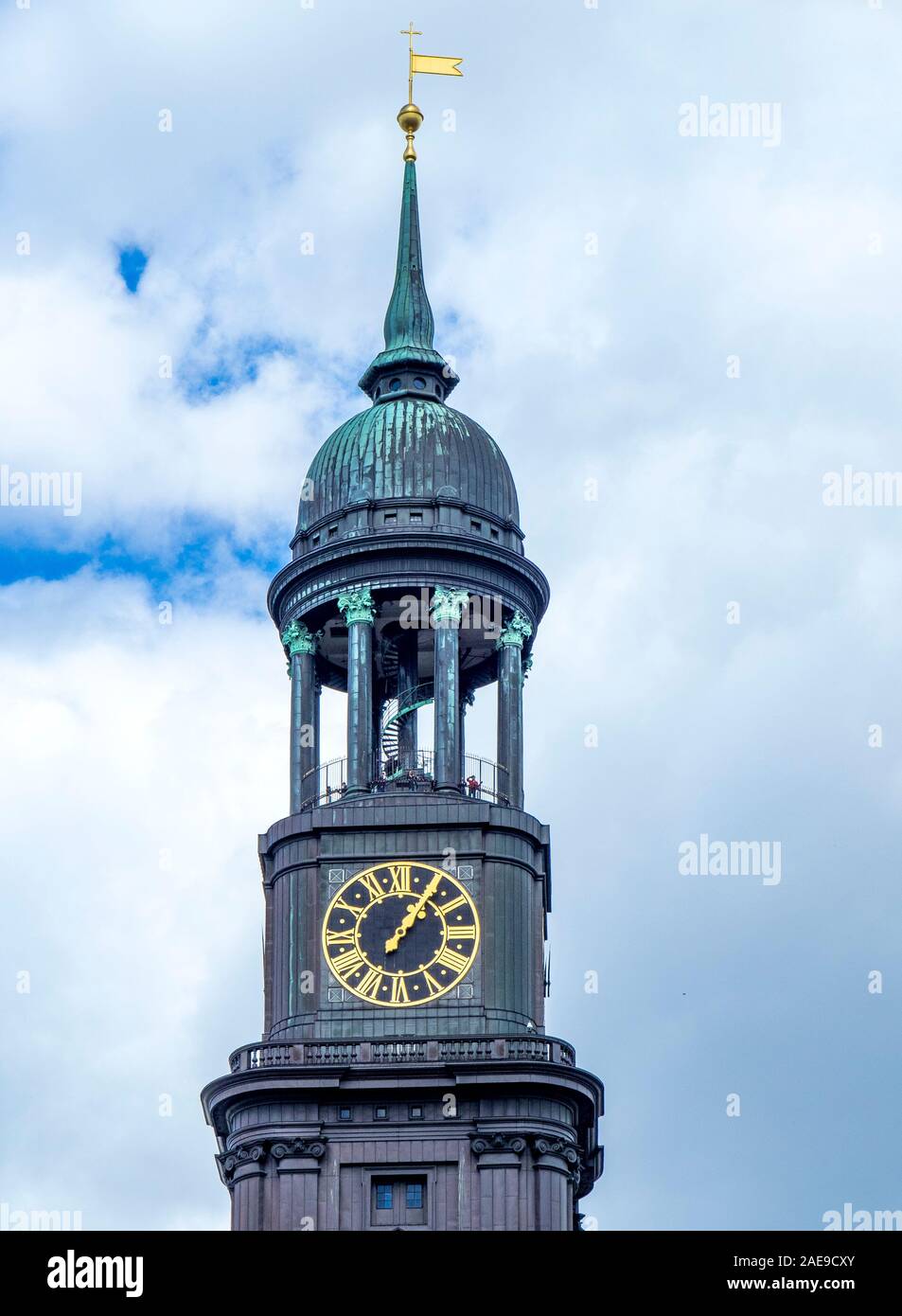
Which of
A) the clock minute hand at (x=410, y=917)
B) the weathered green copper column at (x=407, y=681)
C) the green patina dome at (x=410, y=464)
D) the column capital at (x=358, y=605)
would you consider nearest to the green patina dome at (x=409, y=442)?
the green patina dome at (x=410, y=464)

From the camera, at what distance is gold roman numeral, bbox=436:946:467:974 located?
9975 centimetres

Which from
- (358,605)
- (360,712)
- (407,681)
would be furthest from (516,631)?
(360,712)

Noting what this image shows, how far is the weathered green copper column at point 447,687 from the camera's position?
103125mm

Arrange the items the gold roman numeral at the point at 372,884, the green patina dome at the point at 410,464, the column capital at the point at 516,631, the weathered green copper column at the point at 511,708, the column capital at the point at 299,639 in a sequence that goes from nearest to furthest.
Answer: the gold roman numeral at the point at 372,884 < the weathered green copper column at the point at 511,708 < the column capital at the point at 516,631 < the column capital at the point at 299,639 < the green patina dome at the point at 410,464

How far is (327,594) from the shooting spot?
347 feet

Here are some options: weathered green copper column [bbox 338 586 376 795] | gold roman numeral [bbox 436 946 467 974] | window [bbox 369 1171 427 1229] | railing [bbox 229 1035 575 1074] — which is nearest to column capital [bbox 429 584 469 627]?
weathered green copper column [bbox 338 586 376 795]

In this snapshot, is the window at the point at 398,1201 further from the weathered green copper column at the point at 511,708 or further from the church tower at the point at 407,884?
the weathered green copper column at the point at 511,708

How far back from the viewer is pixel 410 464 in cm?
10750

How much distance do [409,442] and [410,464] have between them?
0.90 metres

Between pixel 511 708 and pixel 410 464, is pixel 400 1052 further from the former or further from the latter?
pixel 410 464

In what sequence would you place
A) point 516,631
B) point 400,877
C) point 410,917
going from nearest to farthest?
point 410,917
point 400,877
point 516,631

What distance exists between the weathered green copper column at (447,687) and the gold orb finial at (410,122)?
52.3 ft
